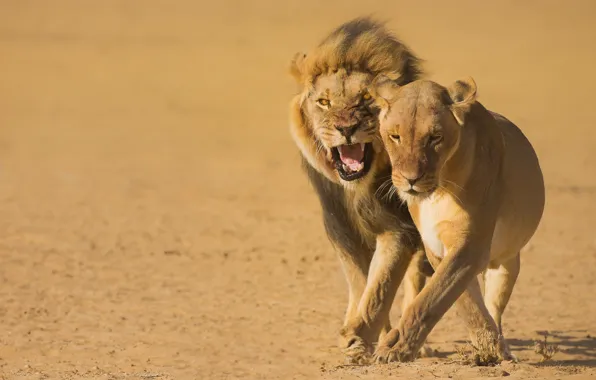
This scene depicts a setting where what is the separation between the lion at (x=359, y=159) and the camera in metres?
6.30

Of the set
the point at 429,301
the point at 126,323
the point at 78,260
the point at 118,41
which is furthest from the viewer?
the point at 118,41

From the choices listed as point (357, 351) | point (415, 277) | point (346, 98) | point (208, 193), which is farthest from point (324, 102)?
point (208, 193)

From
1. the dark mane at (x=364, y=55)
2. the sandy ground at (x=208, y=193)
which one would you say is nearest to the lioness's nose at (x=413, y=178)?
the sandy ground at (x=208, y=193)

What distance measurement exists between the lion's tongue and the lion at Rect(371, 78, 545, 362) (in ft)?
1.34

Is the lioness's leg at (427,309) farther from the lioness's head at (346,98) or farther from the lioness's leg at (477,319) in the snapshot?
the lioness's head at (346,98)

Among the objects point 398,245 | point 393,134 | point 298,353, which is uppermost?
point 393,134

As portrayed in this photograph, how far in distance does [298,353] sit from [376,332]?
0.71 meters

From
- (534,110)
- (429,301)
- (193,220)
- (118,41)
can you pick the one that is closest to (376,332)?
(429,301)

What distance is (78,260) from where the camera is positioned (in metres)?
9.68

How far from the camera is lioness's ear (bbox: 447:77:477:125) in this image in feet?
18.7

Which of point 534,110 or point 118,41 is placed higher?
point 118,41

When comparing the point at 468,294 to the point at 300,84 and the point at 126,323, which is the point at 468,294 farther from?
the point at 126,323

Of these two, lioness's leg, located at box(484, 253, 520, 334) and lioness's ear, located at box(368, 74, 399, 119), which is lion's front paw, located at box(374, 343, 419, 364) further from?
lioness's leg, located at box(484, 253, 520, 334)

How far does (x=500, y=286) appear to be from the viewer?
686 cm
